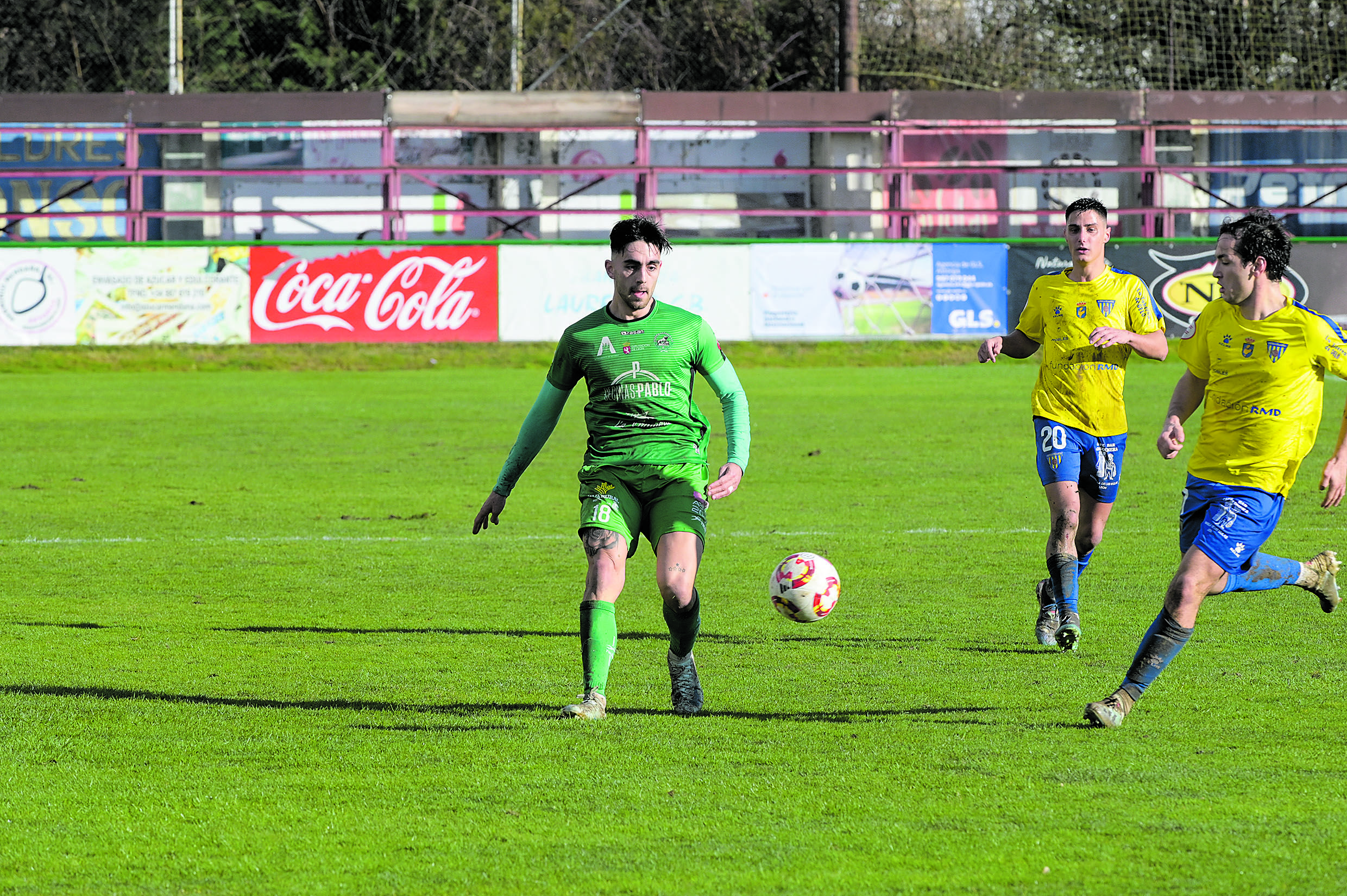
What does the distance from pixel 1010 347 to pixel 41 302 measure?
21.3 m

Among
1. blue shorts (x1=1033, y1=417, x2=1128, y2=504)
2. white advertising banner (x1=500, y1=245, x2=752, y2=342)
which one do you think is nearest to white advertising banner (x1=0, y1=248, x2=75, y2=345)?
white advertising banner (x1=500, y1=245, x2=752, y2=342)

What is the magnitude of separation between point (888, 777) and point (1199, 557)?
5.49 ft

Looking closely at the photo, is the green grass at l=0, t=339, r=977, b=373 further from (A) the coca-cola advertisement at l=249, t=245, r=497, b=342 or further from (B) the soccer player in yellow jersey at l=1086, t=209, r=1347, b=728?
(B) the soccer player in yellow jersey at l=1086, t=209, r=1347, b=728

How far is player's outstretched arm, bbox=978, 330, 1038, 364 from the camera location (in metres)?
8.46

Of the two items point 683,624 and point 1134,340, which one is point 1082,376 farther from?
point 683,624

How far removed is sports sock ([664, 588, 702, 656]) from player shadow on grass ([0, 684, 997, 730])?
0.28 meters

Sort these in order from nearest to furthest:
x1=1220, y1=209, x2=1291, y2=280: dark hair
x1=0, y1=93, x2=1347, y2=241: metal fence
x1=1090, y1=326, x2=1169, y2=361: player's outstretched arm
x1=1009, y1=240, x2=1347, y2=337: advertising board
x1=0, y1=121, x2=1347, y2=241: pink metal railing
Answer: x1=1220, y1=209, x2=1291, y2=280: dark hair < x1=1090, y1=326, x2=1169, y2=361: player's outstretched arm < x1=1009, y1=240, x2=1347, y2=337: advertising board < x1=0, y1=121, x2=1347, y2=241: pink metal railing < x1=0, y1=93, x2=1347, y2=241: metal fence

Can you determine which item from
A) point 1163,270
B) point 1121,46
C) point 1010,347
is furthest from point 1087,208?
point 1121,46

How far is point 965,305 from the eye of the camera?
27109mm

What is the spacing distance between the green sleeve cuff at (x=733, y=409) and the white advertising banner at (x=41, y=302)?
22.0m

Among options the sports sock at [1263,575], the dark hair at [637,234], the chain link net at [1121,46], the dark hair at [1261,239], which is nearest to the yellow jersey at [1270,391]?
the dark hair at [1261,239]

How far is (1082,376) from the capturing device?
8555 mm

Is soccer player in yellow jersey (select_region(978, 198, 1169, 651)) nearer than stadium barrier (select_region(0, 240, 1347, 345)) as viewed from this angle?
Yes

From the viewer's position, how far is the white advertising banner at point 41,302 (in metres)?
26.1
